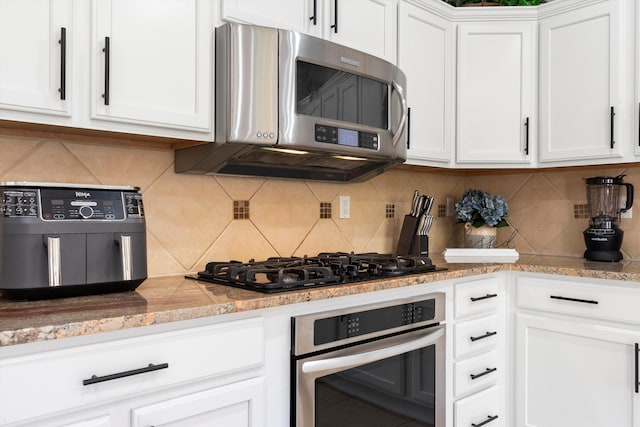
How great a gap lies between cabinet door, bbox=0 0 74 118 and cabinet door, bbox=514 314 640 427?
78.7 inches

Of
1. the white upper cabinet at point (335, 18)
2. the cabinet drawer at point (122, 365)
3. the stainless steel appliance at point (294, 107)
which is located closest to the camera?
the cabinet drawer at point (122, 365)

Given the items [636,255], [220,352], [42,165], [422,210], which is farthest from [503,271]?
[42,165]

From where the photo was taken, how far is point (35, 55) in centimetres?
127

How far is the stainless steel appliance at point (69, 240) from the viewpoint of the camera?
121cm

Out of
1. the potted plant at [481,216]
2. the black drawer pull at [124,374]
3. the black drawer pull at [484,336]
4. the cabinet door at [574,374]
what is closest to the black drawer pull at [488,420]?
the cabinet door at [574,374]

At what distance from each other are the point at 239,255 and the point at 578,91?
178 cm

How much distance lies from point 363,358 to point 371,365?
2.8 inches

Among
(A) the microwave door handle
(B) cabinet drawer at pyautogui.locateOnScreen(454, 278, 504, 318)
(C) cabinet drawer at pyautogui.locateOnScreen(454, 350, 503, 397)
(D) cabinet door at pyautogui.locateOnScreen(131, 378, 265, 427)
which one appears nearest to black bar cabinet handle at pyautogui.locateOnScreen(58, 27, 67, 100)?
(D) cabinet door at pyautogui.locateOnScreen(131, 378, 265, 427)

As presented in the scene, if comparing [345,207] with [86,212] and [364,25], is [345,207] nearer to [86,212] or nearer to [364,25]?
[364,25]

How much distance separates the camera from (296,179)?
2160 millimetres

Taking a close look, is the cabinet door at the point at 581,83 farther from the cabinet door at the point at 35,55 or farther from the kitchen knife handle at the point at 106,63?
the cabinet door at the point at 35,55

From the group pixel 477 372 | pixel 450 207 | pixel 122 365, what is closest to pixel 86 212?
pixel 122 365

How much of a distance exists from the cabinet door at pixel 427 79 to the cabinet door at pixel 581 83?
1.55 ft

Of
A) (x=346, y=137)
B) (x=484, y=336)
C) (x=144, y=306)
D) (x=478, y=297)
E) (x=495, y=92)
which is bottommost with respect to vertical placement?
(x=484, y=336)
